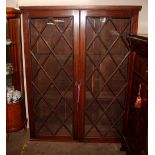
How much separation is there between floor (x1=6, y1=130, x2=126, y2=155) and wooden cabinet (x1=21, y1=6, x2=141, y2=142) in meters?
0.10

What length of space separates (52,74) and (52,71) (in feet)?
0.13

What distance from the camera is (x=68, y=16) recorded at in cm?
244

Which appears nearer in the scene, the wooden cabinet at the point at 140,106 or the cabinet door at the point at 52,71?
the wooden cabinet at the point at 140,106

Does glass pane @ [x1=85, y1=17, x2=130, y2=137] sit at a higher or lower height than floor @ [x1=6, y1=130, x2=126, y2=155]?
higher

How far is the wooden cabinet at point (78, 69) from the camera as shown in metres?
2.45

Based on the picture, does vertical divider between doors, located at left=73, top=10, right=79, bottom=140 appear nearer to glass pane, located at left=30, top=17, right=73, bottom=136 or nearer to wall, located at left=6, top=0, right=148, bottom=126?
glass pane, located at left=30, top=17, right=73, bottom=136

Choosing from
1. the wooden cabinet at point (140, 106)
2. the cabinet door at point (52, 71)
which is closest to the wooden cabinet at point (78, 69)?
the cabinet door at point (52, 71)

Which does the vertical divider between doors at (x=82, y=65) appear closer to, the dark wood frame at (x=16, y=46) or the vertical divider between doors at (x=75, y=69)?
the vertical divider between doors at (x=75, y=69)

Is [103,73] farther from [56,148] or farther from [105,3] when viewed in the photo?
[56,148]

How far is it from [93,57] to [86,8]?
588 mm

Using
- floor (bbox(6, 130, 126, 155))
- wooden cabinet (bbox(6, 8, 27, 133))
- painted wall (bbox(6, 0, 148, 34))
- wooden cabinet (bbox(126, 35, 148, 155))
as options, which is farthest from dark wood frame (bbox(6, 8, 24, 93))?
wooden cabinet (bbox(126, 35, 148, 155))

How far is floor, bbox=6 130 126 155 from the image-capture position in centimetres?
259
